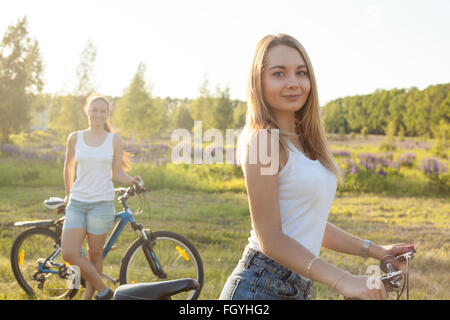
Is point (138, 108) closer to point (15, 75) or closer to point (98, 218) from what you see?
point (15, 75)

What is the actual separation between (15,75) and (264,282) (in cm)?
2535

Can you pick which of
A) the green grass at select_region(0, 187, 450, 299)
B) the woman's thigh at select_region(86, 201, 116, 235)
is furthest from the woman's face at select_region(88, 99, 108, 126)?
the green grass at select_region(0, 187, 450, 299)

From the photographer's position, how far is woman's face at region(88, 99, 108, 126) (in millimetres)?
4234

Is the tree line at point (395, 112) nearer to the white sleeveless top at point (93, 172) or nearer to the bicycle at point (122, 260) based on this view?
the bicycle at point (122, 260)

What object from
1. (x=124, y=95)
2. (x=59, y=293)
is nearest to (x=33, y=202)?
(x=59, y=293)

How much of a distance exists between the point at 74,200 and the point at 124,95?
27.5 m

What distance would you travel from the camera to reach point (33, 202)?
10.7 m

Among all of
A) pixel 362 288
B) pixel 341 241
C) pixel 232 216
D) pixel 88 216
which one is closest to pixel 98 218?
pixel 88 216

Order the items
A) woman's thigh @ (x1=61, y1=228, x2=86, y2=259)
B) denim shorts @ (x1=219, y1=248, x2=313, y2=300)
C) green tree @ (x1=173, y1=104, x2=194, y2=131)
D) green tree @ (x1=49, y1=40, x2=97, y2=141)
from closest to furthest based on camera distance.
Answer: denim shorts @ (x1=219, y1=248, x2=313, y2=300)
woman's thigh @ (x1=61, y1=228, x2=86, y2=259)
green tree @ (x1=49, y1=40, x2=97, y2=141)
green tree @ (x1=173, y1=104, x2=194, y2=131)

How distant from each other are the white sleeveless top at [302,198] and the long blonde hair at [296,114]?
83 mm

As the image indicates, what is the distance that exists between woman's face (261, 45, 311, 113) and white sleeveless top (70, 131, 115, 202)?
2735 mm

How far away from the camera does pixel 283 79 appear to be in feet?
5.44

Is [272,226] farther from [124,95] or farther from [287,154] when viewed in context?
[124,95]

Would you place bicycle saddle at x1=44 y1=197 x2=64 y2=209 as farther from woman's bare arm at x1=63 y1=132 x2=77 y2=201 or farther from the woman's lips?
the woman's lips
